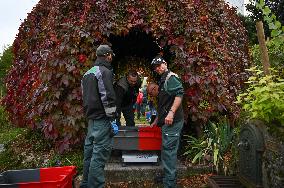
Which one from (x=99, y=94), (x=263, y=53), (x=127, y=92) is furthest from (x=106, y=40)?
(x=263, y=53)

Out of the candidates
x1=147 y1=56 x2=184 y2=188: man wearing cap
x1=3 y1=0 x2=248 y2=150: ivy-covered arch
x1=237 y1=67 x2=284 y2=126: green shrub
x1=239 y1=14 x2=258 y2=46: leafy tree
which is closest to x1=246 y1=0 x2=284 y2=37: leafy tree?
x1=239 y1=14 x2=258 y2=46: leafy tree

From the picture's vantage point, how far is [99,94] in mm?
5547

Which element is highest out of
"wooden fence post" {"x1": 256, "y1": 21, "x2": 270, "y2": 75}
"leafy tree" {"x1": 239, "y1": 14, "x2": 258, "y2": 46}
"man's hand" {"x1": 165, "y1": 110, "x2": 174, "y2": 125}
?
"leafy tree" {"x1": 239, "y1": 14, "x2": 258, "y2": 46}

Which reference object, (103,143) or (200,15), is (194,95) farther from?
(103,143)

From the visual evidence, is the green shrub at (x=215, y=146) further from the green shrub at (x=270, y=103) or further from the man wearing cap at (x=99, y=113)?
the man wearing cap at (x=99, y=113)

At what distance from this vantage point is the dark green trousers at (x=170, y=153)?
19.6ft

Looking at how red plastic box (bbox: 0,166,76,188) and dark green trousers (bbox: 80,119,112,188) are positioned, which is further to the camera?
dark green trousers (bbox: 80,119,112,188)

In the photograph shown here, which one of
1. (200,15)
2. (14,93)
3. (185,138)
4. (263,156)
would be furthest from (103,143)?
(14,93)

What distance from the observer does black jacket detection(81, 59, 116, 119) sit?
17.9 ft

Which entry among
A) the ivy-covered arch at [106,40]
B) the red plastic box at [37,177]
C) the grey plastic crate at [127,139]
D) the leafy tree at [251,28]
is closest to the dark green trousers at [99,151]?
the red plastic box at [37,177]

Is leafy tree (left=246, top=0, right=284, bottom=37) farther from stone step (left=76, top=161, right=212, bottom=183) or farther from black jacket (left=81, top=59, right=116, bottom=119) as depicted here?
black jacket (left=81, top=59, right=116, bottom=119)

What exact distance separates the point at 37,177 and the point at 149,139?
218 centimetres

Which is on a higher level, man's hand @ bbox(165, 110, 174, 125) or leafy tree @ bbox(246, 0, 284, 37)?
leafy tree @ bbox(246, 0, 284, 37)

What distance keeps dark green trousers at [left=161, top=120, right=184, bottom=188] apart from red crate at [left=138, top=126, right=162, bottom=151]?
Answer: 77 cm
